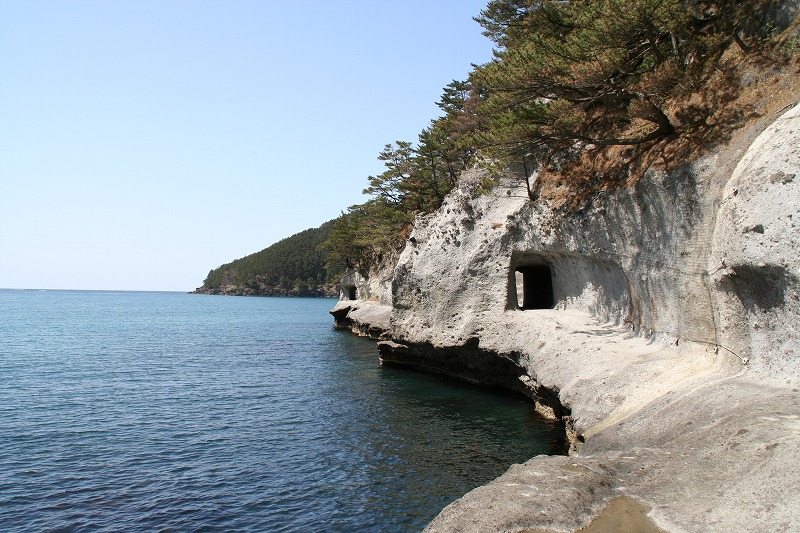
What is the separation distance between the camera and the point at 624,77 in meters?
21.1

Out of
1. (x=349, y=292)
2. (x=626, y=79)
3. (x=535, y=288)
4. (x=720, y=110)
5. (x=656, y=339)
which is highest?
(x=626, y=79)

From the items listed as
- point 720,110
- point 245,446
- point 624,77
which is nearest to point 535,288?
point 624,77

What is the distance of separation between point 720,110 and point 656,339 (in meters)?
7.75

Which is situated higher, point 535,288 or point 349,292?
point 349,292

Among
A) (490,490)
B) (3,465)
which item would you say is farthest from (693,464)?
(3,465)

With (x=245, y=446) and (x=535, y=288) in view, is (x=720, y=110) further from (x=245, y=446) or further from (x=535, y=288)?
(x=245, y=446)

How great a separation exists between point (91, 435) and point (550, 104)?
2186cm

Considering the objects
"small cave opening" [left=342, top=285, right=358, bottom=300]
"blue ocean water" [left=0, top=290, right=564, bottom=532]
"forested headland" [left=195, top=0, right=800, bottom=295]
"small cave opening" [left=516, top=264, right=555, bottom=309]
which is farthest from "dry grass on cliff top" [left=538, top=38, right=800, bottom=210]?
"small cave opening" [left=342, top=285, right=358, bottom=300]

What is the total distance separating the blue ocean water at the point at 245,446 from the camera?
13.9 meters

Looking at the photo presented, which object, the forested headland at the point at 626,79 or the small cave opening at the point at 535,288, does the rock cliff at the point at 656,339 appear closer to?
the forested headland at the point at 626,79

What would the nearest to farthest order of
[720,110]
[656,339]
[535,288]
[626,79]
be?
[720,110], [656,339], [626,79], [535,288]

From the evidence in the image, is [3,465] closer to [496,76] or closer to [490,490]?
[490,490]

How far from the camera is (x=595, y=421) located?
50.4ft

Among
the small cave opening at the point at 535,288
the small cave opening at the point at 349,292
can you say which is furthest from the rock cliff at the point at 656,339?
the small cave opening at the point at 349,292
